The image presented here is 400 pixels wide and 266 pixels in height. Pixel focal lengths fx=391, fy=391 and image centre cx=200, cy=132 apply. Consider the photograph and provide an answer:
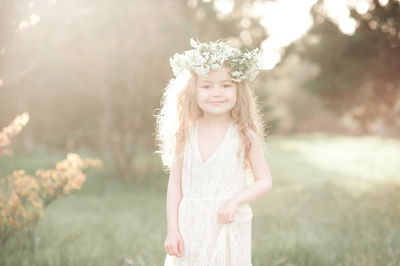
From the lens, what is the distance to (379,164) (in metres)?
15.4

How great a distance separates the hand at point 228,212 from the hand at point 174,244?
12.1 inches

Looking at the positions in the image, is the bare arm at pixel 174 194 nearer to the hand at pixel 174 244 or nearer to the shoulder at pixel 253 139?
the hand at pixel 174 244

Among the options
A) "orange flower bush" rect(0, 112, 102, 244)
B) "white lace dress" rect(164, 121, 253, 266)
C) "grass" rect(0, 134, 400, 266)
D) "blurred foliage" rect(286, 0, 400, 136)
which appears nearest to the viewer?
"white lace dress" rect(164, 121, 253, 266)

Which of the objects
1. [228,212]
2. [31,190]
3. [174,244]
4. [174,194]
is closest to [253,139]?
[228,212]

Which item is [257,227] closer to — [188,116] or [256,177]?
[256,177]

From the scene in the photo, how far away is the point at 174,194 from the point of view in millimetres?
2557

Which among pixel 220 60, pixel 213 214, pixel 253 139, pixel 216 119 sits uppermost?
pixel 220 60

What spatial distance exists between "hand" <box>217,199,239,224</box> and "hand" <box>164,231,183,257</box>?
1.01 ft

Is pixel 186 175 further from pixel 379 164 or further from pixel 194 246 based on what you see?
pixel 379 164

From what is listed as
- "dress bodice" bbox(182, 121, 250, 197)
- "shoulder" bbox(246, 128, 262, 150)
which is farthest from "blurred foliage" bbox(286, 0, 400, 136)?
"dress bodice" bbox(182, 121, 250, 197)

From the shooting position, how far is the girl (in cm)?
239

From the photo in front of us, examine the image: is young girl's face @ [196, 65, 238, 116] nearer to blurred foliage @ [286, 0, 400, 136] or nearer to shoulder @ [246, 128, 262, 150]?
shoulder @ [246, 128, 262, 150]

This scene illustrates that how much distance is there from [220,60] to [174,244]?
3.84 feet

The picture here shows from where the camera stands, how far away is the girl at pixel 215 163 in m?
2.39
